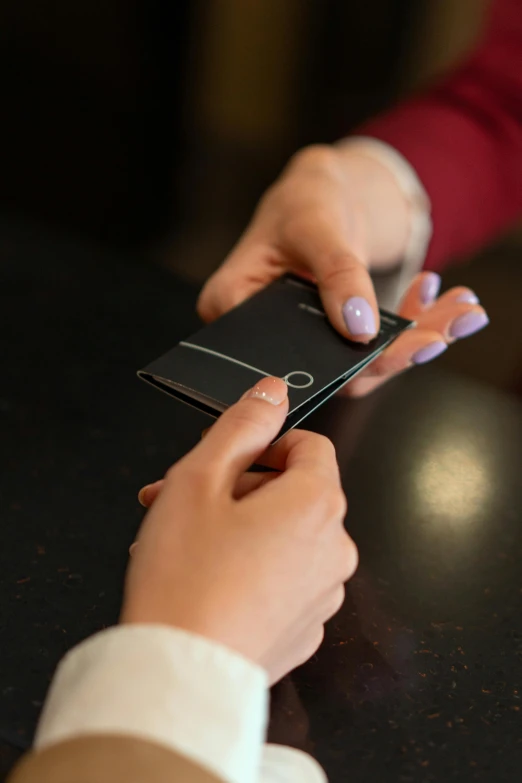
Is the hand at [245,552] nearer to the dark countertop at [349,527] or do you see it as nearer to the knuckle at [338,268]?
the dark countertop at [349,527]

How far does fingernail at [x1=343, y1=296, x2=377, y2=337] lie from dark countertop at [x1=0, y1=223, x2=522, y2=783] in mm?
93

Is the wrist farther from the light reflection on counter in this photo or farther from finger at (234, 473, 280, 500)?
finger at (234, 473, 280, 500)

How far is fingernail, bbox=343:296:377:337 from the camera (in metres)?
0.55

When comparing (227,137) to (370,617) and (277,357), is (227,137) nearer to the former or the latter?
(277,357)

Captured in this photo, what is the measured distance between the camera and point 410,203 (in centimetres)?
85

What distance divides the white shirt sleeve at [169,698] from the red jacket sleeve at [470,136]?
636 mm

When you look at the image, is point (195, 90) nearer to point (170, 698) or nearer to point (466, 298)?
point (466, 298)

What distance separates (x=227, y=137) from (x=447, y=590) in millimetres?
1576

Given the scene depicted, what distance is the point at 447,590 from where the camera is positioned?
486mm

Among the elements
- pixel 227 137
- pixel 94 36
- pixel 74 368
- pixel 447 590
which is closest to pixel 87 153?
pixel 94 36

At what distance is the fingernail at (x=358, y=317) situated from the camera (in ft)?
1.81

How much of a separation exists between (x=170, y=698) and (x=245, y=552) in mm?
69

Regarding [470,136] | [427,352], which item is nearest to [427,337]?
[427,352]

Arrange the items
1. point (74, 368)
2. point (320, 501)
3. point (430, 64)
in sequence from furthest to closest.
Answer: point (430, 64)
point (74, 368)
point (320, 501)
